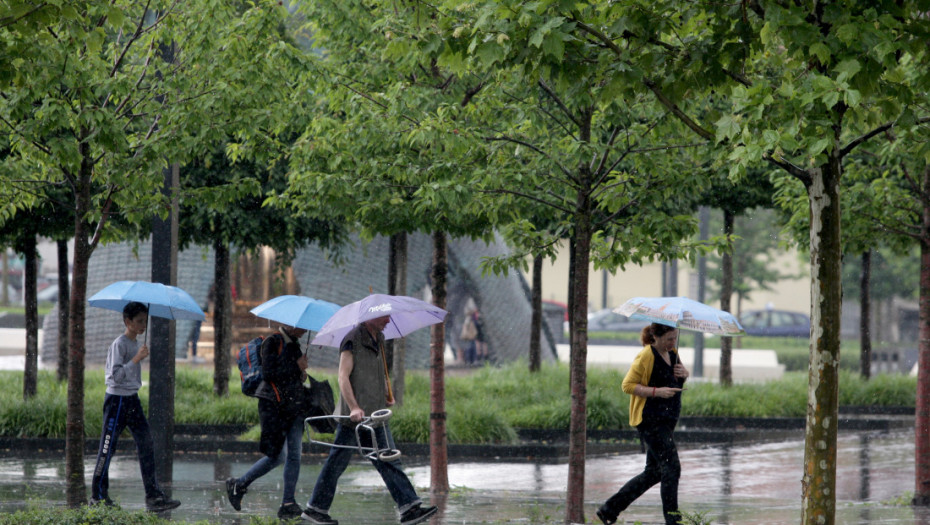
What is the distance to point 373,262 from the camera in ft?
75.8

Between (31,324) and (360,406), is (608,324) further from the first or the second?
(360,406)

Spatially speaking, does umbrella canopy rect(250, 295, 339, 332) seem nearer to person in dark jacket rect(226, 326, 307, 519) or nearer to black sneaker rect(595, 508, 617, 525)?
person in dark jacket rect(226, 326, 307, 519)

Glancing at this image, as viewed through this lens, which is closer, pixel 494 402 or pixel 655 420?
pixel 655 420

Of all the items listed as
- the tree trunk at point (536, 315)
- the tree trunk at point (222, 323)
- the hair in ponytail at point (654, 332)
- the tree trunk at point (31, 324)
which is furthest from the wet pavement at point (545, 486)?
the tree trunk at point (536, 315)

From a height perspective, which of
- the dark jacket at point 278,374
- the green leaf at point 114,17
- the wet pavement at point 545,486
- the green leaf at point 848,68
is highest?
the green leaf at point 114,17

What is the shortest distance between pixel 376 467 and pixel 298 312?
4.65 feet

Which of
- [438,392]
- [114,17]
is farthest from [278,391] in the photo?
[114,17]

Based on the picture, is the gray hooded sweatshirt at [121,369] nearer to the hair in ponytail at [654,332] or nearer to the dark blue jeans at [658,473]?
the dark blue jeans at [658,473]

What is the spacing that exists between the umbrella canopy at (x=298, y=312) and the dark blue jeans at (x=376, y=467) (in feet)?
2.94

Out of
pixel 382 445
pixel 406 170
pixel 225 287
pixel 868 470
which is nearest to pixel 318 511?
pixel 382 445

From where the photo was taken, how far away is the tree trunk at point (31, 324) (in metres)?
14.9

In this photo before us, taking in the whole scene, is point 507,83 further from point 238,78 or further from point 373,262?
point 373,262

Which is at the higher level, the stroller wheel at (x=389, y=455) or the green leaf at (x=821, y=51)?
the green leaf at (x=821, y=51)

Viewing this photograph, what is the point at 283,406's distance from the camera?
28.4 ft
